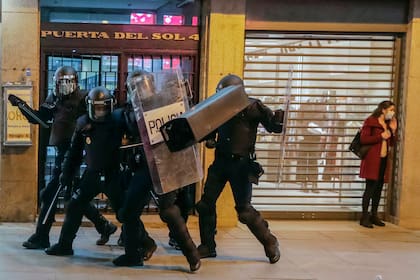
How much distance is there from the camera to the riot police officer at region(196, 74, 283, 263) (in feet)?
21.6

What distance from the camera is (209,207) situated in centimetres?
678

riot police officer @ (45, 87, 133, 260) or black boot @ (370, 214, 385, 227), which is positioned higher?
riot police officer @ (45, 87, 133, 260)

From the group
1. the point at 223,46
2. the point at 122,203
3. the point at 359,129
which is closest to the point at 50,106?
the point at 122,203

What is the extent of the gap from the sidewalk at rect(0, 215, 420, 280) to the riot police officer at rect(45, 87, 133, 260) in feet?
1.41

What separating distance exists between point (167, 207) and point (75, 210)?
110 cm

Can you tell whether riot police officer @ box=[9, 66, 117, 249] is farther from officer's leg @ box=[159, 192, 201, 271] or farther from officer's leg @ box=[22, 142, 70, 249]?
officer's leg @ box=[159, 192, 201, 271]

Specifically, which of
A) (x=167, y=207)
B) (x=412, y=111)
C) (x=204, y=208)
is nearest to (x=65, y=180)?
(x=167, y=207)

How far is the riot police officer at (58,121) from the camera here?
6.99 meters

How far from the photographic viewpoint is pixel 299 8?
9.08 metres

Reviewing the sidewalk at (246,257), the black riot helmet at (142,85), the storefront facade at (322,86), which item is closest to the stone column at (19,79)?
the sidewalk at (246,257)

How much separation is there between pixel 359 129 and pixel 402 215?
1.44m

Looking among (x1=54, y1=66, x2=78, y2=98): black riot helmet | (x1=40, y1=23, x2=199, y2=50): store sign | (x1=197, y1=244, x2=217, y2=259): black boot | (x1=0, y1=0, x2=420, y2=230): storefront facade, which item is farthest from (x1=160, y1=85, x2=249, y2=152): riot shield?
(x1=40, y1=23, x2=199, y2=50): store sign

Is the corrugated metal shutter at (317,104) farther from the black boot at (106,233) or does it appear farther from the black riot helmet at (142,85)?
the black riot helmet at (142,85)

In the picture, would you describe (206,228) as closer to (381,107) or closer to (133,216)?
(133,216)
